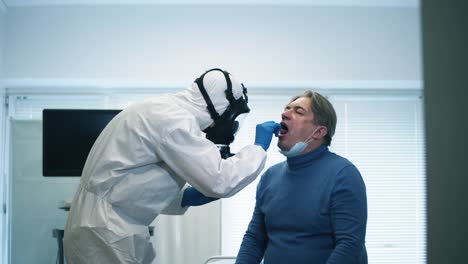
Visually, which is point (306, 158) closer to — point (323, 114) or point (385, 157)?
point (323, 114)

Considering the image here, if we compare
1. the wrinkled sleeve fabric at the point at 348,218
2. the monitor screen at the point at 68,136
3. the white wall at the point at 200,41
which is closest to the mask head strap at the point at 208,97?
the wrinkled sleeve fabric at the point at 348,218

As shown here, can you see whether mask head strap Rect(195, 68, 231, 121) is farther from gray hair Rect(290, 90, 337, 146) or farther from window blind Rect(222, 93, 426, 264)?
window blind Rect(222, 93, 426, 264)

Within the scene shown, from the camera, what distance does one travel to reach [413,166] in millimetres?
4102

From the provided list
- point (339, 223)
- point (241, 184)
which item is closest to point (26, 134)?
point (241, 184)

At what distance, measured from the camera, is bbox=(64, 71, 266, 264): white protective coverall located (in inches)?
59.5

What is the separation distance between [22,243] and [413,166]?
337 cm

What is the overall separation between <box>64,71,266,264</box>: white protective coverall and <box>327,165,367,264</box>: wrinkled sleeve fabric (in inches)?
13.1

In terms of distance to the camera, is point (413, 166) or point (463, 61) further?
point (413, 166)

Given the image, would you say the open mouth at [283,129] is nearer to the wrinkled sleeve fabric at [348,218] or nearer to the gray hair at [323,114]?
the gray hair at [323,114]

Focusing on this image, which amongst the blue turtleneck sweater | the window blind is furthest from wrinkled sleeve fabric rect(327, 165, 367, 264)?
the window blind

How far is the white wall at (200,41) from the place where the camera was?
11.3 feet

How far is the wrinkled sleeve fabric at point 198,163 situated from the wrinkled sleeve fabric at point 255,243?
0.23 metres

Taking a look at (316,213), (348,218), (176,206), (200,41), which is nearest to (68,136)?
(176,206)

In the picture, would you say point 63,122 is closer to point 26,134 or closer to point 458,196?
point 26,134
